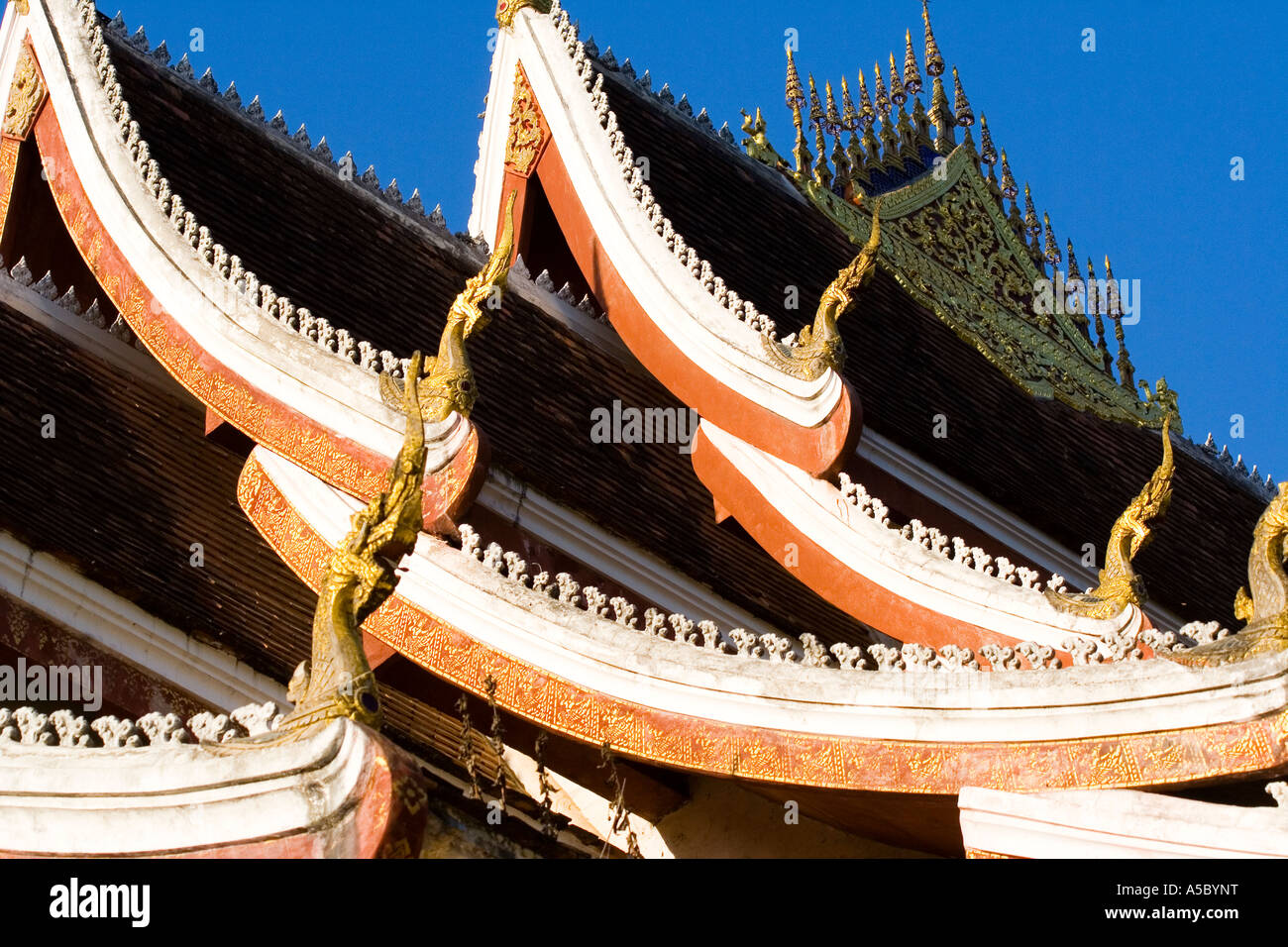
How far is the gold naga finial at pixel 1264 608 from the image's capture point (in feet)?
25.8

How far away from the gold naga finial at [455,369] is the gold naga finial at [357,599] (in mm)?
2519

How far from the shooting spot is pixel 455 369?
10523 millimetres

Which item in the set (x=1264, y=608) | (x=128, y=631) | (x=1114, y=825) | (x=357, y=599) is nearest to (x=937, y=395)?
(x=128, y=631)

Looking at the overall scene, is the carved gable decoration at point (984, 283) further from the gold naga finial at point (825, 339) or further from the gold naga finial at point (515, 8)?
the gold naga finial at point (825, 339)

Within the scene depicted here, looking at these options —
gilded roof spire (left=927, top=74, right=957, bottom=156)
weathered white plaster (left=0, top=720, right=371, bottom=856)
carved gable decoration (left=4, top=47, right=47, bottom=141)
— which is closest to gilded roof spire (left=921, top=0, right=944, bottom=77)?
gilded roof spire (left=927, top=74, right=957, bottom=156)

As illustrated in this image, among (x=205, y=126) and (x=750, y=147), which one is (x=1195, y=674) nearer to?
(x=205, y=126)

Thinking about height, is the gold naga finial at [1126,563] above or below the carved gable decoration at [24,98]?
below

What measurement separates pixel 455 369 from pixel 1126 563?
2.72 meters

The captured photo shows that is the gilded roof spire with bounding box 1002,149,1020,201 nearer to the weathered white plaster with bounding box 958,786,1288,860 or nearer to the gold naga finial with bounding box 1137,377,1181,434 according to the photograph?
the gold naga finial with bounding box 1137,377,1181,434

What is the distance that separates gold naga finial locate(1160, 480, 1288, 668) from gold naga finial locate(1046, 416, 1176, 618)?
1.76 meters

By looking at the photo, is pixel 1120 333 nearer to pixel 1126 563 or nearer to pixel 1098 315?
pixel 1098 315

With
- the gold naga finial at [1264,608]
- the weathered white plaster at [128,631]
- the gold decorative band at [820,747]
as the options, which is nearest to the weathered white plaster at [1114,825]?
the gold decorative band at [820,747]
